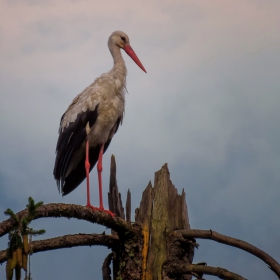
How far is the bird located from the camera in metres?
Answer: 8.36

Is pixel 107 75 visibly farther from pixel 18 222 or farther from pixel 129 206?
pixel 18 222

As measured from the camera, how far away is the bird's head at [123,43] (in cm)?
990

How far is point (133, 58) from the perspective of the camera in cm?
990

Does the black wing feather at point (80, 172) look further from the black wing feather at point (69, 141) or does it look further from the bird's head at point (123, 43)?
the bird's head at point (123, 43)

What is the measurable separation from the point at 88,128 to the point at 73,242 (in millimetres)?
2843

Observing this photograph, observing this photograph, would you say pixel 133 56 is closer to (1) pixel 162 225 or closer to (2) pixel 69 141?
Answer: (2) pixel 69 141

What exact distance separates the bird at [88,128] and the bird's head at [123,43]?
0.86 m

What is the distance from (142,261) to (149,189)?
868 mm

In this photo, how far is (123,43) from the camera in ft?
32.7

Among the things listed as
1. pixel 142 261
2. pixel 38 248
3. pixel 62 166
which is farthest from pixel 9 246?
pixel 62 166

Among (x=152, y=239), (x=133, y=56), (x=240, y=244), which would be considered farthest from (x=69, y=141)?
(x=240, y=244)

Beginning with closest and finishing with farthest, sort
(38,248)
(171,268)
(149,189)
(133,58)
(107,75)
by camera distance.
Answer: (38,248)
(171,268)
(149,189)
(107,75)
(133,58)

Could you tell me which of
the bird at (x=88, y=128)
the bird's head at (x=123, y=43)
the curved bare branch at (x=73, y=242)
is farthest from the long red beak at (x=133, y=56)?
the curved bare branch at (x=73, y=242)

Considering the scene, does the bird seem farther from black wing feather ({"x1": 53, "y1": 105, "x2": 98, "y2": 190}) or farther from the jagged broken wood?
the jagged broken wood
